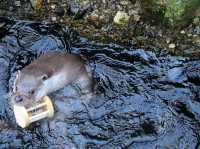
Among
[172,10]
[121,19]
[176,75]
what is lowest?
[176,75]

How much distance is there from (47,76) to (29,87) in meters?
0.22

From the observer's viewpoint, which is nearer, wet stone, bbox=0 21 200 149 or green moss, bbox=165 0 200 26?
wet stone, bbox=0 21 200 149

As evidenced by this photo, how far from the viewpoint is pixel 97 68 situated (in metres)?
5.36

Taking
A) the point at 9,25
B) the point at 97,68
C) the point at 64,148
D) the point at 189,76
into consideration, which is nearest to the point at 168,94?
the point at 189,76

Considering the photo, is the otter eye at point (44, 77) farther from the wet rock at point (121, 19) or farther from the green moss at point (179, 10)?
the green moss at point (179, 10)

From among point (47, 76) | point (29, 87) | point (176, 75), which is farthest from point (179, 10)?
point (29, 87)

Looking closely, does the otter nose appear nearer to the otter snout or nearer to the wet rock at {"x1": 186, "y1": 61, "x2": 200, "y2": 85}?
the otter snout

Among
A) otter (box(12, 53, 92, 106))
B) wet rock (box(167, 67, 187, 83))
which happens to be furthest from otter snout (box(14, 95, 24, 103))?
wet rock (box(167, 67, 187, 83))

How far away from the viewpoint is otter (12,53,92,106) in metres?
4.66

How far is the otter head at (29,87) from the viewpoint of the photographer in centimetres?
463

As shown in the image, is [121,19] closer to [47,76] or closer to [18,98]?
[47,76]

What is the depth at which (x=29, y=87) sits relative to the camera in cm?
466

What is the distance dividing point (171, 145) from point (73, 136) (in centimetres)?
86

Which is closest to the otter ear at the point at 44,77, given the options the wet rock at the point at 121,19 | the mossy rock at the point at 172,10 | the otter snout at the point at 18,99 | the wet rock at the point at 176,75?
the otter snout at the point at 18,99
